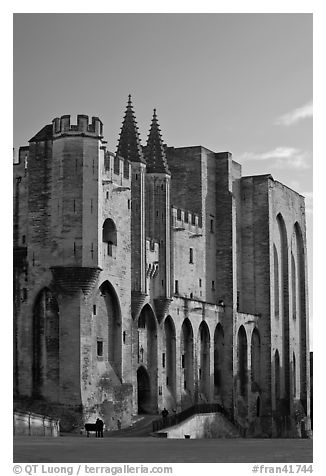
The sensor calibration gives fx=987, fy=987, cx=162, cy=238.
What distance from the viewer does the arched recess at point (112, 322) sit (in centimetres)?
5003

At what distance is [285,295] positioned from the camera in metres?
80.3

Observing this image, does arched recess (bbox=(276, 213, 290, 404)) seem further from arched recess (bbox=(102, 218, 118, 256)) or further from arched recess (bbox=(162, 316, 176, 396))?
arched recess (bbox=(102, 218, 118, 256))

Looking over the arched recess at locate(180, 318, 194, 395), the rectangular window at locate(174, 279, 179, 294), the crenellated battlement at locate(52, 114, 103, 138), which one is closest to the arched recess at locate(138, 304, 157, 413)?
the arched recess at locate(180, 318, 194, 395)

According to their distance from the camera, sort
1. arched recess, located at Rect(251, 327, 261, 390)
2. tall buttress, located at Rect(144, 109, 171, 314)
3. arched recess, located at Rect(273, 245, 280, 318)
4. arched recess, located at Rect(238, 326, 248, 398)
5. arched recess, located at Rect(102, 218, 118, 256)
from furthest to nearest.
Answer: arched recess, located at Rect(273, 245, 280, 318) → arched recess, located at Rect(251, 327, 261, 390) → arched recess, located at Rect(238, 326, 248, 398) → tall buttress, located at Rect(144, 109, 171, 314) → arched recess, located at Rect(102, 218, 118, 256)

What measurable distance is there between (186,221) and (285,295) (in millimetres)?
17572

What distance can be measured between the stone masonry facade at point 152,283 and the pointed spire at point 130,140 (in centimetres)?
8

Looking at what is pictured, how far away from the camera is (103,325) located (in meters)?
49.8

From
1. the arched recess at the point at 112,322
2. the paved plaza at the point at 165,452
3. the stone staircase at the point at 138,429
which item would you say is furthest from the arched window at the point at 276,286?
the paved plaza at the point at 165,452

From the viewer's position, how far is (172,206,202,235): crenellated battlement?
6350 cm

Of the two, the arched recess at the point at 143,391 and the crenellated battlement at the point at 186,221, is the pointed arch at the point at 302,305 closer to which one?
the crenellated battlement at the point at 186,221

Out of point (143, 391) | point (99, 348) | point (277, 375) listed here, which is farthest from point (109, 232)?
point (277, 375)

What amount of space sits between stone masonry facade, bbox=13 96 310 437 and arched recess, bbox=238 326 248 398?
0.10 metres
